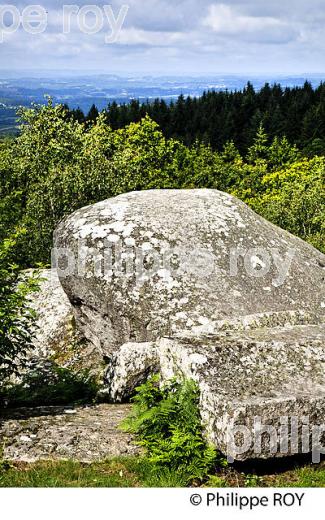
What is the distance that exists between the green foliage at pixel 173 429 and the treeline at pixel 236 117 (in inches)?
4494

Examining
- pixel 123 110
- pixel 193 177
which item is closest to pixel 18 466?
pixel 193 177

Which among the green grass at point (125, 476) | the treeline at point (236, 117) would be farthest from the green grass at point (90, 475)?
the treeline at point (236, 117)

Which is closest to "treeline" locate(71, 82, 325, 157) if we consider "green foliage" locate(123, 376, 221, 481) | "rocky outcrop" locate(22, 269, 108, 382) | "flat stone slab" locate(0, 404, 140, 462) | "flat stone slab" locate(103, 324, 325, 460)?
"rocky outcrop" locate(22, 269, 108, 382)

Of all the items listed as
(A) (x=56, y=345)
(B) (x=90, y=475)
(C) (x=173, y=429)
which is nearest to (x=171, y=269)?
(A) (x=56, y=345)

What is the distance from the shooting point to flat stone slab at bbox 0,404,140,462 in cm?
838

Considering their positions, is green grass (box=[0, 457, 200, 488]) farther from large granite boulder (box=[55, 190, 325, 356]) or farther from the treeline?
the treeline

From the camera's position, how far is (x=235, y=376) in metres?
8.22

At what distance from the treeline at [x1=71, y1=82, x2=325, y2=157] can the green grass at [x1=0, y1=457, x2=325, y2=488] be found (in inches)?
4519

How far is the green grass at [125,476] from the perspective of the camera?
24.5 feet

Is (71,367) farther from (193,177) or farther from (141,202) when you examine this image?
(193,177)

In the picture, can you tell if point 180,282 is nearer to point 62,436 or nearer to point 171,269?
point 171,269

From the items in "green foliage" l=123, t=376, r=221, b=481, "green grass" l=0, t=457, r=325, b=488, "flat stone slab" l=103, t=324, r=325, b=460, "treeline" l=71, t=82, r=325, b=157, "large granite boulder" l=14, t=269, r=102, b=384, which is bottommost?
"large granite boulder" l=14, t=269, r=102, b=384

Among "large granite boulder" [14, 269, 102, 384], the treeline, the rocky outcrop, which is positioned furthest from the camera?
the treeline

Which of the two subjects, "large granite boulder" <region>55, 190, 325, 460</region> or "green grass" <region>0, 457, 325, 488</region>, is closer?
"green grass" <region>0, 457, 325, 488</region>
